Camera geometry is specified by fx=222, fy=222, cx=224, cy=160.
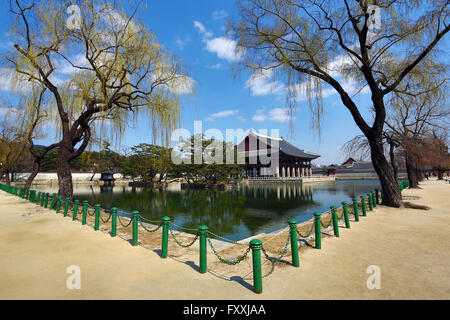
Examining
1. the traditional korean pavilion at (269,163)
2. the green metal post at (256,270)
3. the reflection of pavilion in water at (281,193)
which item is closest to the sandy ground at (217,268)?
the green metal post at (256,270)

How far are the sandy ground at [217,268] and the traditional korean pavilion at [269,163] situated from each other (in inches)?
1420

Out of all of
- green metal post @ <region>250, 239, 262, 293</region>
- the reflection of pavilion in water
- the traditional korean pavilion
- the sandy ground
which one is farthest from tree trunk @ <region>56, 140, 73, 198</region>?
the traditional korean pavilion

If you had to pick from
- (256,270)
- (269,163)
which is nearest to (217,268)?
(256,270)

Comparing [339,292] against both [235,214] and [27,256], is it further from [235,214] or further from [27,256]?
[235,214]

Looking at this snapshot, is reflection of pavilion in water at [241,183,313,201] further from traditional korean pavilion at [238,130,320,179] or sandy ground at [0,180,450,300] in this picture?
traditional korean pavilion at [238,130,320,179]

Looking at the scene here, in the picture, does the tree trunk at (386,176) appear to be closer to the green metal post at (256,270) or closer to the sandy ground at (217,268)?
the sandy ground at (217,268)

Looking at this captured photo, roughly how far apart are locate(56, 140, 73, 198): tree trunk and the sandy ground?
14.6 ft

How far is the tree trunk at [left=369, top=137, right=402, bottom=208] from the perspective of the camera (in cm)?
978

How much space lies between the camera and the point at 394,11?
7801 millimetres

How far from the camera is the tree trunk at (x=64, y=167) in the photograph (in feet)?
33.0

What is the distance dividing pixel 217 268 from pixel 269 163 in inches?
1564

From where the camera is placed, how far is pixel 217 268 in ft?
13.0
